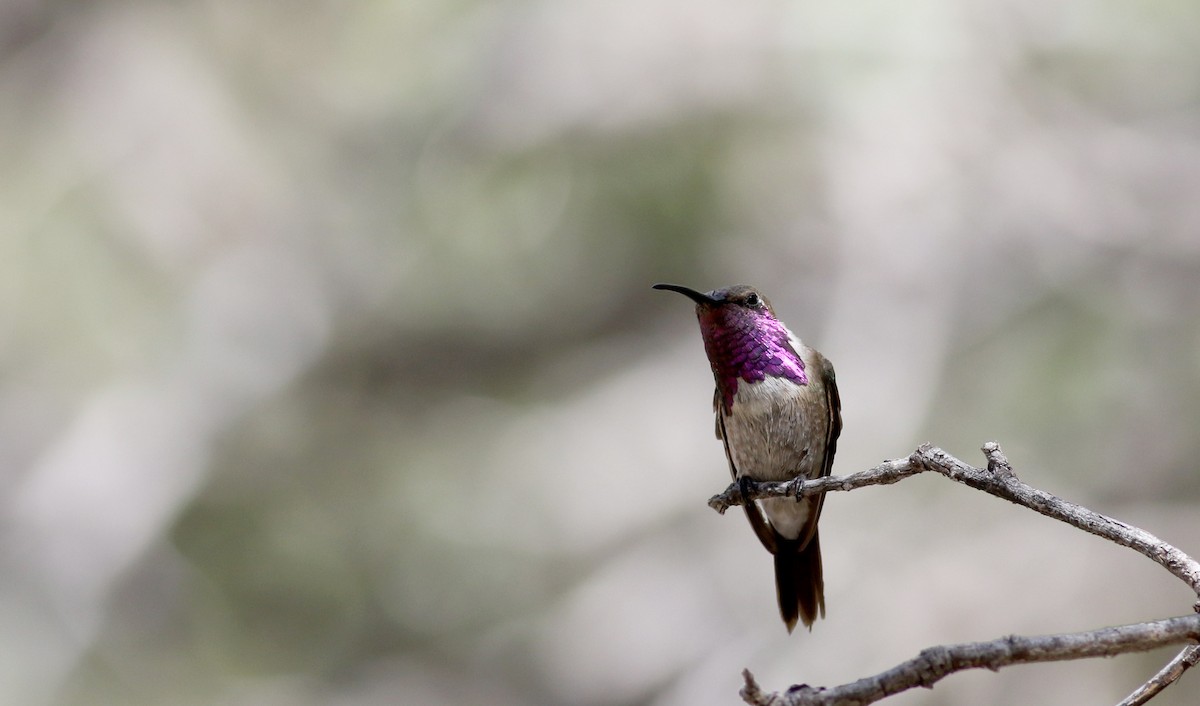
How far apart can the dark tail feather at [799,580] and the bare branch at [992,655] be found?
1.65m

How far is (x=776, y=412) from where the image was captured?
2.89 meters

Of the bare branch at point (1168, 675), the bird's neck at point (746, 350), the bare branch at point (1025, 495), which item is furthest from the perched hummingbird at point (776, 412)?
the bare branch at point (1168, 675)

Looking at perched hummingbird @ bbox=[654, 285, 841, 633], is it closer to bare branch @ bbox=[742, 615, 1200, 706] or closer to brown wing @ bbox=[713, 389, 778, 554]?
brown wing @ bbox=[713, 389, 778, 554]

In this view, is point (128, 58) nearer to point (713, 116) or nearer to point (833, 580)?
point (713, 116)

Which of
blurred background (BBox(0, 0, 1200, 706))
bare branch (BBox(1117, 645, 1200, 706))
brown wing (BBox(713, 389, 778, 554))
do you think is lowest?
bare branch (BBox(1117, 645, 1200, 706))

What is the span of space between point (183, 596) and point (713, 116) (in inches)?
231

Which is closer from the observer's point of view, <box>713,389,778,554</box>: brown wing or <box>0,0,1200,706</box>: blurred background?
<box>713,389,778,554</box>: brown wing

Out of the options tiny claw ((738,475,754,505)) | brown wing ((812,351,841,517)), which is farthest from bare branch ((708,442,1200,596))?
brown wing ((812,351,841,517))

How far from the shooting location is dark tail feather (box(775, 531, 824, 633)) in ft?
10.0

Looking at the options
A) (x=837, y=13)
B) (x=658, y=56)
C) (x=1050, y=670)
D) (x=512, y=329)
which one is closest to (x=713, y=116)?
(x=658, y=56)

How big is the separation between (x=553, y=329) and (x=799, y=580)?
778cm

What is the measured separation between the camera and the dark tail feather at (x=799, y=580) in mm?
3061

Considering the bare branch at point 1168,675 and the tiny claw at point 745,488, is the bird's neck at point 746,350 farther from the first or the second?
the bare branch at point 1168,675

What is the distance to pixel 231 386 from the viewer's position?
8.48m
